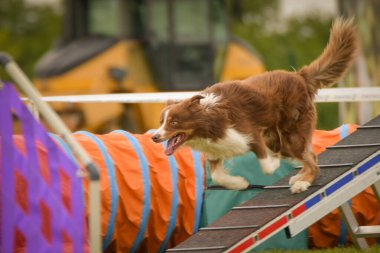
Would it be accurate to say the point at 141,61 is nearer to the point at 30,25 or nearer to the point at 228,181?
the point at 228,181

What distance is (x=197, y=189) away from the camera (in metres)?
7.00

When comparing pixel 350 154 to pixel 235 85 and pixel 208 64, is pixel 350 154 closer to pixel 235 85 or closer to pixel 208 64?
pixel 235 85

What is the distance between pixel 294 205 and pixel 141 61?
1115 centimetres

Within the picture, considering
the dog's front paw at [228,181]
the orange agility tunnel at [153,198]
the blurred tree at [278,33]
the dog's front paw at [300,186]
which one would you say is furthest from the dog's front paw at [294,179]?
the blurred tree at [278,33]

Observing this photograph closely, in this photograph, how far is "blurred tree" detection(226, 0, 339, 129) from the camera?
76.0 feet

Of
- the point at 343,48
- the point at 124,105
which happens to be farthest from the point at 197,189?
the point at 124,105

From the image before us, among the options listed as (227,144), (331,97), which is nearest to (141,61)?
(331,97)

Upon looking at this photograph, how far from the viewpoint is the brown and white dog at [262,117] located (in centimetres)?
586

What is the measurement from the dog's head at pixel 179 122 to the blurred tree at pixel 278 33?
1535 cm

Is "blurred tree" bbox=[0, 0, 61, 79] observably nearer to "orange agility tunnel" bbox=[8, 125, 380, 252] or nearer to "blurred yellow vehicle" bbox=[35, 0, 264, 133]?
"blurred yellow vehicle" bbox=[35, 0, 264, 133]

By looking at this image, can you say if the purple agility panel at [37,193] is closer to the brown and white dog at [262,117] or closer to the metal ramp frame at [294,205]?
the brown and white dog at [262,117]

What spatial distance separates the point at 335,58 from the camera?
6.47 meters

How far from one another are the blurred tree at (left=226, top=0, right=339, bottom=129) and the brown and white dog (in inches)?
576

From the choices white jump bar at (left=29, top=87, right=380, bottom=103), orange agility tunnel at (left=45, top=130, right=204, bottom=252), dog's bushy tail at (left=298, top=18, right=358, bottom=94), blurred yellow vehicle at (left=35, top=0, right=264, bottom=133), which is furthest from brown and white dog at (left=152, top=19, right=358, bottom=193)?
blurred yellow vehicle at (left=35, top=0, right=264, bottom=133)
